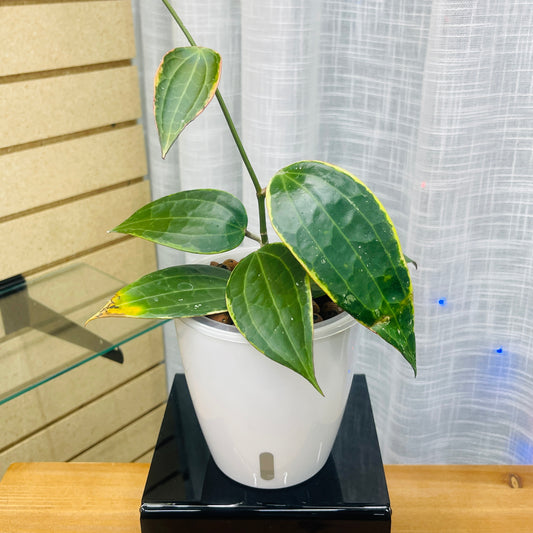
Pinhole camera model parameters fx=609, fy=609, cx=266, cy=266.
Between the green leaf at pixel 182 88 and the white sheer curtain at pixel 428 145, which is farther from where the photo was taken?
the white sheer curtain at pixel 428 145

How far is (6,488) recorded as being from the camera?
0.73 m

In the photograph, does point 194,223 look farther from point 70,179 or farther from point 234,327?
point 70,179

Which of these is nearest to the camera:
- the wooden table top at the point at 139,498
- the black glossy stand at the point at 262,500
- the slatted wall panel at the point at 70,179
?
the black glossy stand at the point at 262,500

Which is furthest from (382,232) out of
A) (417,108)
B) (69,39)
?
(69,39)

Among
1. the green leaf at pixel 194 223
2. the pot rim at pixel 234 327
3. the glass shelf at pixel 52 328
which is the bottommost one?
the glass shelf at pixel 52 328

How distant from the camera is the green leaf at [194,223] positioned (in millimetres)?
525

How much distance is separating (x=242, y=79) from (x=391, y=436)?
22.5 inches

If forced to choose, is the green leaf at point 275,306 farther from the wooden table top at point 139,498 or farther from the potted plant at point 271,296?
the wooden table top at point 139,498

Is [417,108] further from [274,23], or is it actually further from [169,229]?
[169,229]

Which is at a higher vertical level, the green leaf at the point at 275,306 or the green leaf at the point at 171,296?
the green leaf at the point at 275,306

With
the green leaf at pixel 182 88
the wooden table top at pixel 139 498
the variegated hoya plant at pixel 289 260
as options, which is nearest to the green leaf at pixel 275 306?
the variegated hoya plant at pixel 289 260

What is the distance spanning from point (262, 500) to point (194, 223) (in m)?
0.26

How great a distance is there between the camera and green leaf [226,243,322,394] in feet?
1.46

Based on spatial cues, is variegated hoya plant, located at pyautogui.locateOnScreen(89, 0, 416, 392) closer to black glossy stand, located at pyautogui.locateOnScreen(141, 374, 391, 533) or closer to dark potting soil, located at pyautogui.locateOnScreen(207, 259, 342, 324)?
dark potting soil, located at pyautogui.locateOnScreen(207, 259, 342, 324)
